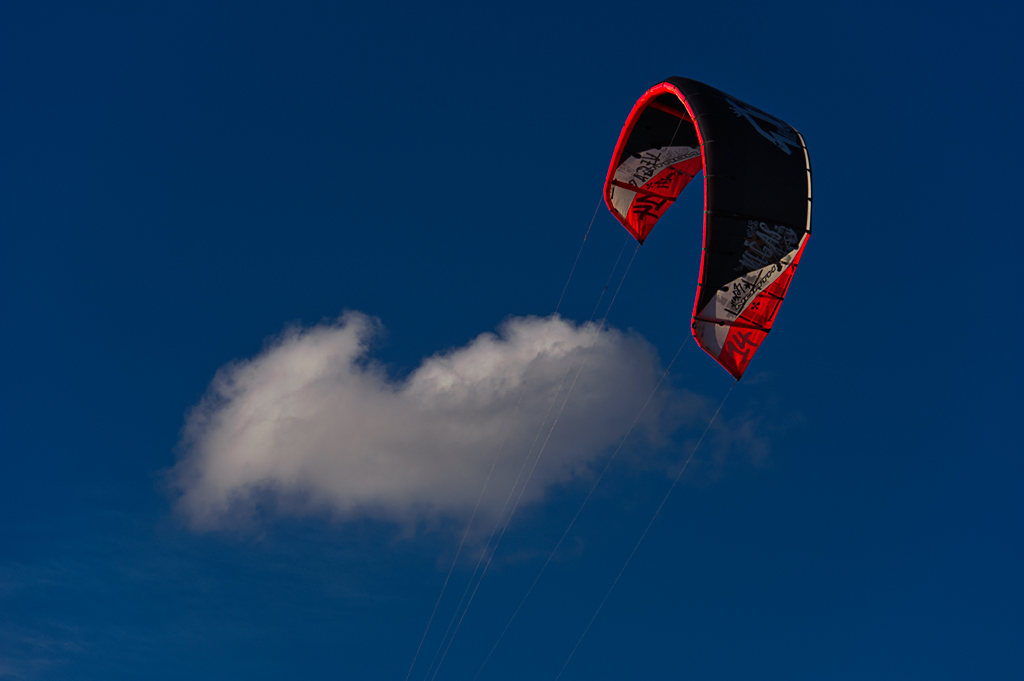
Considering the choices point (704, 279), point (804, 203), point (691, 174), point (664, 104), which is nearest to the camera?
point (704, 279)

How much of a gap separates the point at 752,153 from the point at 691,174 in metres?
7.85

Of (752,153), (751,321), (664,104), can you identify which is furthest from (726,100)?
(751,321)

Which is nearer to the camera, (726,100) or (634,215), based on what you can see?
(726,100)

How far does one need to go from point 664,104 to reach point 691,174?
331 centimetres

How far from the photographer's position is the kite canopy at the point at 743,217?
1794 centimetres

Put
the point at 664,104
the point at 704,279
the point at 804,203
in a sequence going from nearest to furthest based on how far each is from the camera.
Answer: the point at 704,279 < the point at 804,203 < the point at 664,104

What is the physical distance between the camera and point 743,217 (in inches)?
712

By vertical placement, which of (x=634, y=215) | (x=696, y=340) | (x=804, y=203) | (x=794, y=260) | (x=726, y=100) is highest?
(x=634, y=215)

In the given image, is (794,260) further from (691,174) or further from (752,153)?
(691,174)

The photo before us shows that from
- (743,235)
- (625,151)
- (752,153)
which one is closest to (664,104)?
(625,151)

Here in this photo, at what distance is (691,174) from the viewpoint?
86.7ft

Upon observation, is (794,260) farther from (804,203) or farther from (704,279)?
(704,279)

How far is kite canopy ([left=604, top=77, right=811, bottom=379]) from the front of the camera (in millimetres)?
17938

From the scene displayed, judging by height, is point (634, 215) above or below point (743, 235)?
above
